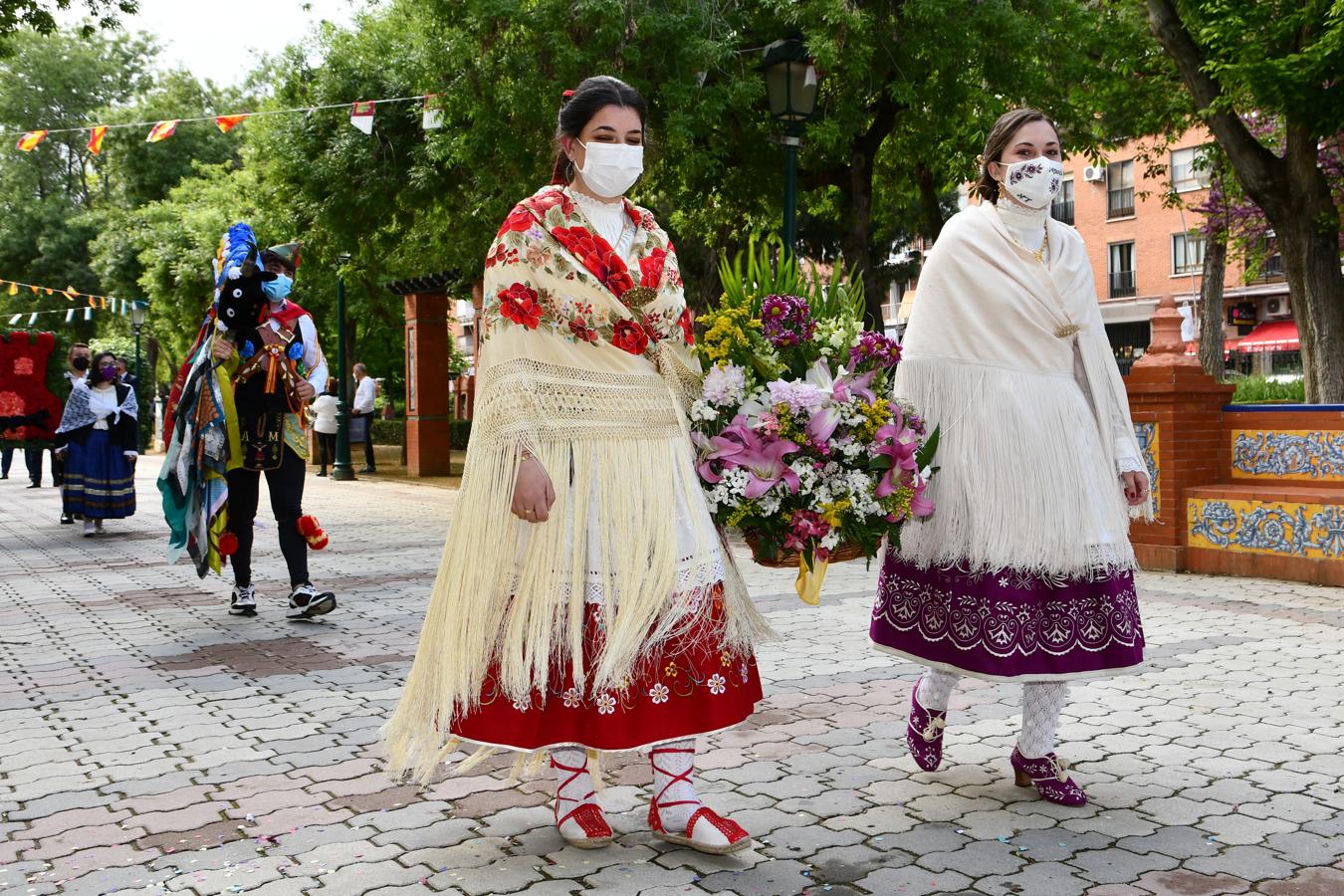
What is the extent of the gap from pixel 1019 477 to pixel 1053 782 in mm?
968

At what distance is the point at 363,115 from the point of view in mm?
15492

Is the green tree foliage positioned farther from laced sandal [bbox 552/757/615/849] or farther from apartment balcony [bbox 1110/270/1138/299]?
apartment balcony [bbox 1110/270/1138/299]

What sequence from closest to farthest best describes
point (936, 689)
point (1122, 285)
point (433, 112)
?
point (936, 689) → point (433, 112) → point (1122, 285)

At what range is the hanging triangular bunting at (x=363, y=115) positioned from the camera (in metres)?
15.4

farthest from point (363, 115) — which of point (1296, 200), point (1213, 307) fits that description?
point (1213, 307)

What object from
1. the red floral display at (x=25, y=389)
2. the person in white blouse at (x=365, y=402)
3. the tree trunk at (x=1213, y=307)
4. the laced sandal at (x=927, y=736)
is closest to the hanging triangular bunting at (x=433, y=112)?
the red floral display at (x=25, y=389)

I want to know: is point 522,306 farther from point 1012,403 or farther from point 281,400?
point 281,400

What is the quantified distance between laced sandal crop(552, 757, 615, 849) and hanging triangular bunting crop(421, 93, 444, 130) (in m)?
11.5

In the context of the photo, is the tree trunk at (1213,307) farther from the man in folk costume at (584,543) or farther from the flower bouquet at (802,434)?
the man in folk costume at (584,543)

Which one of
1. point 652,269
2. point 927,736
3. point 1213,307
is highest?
point 1213,307

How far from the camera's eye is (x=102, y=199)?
161 feet

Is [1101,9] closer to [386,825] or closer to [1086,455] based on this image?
[1086,455]

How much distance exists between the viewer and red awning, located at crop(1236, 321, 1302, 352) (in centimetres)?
3919

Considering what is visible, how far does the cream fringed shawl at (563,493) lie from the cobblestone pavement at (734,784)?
49 cm
